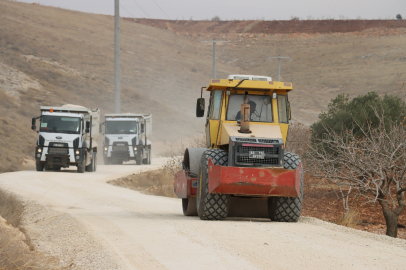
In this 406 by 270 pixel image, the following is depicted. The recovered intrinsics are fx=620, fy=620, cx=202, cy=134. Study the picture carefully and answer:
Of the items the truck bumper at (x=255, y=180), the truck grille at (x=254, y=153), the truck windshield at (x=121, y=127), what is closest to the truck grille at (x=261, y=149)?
the truck grille at (x=254, y=153)

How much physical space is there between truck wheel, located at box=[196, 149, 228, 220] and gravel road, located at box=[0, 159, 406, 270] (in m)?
0.27

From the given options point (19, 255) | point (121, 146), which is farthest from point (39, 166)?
point (19, 255)

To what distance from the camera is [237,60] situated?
351 feet

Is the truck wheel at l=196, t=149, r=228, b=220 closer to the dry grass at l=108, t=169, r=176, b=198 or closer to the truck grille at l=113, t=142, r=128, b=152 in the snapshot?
the dry grass at l=108, t=169, r=176, b=198

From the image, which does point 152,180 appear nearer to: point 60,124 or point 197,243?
point 60,124

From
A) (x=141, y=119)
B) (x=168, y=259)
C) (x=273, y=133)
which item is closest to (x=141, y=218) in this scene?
(x=273, y=133)

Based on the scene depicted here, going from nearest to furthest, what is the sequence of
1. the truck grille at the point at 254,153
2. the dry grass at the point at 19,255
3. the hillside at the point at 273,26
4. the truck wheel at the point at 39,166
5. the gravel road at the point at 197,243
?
the dry grass at the point at 19,255, the gravel road at the point at 197,243, the truck grille at the point at 254,153, the truck wheel at the point at 39,166, the hillside at the point at 273,26

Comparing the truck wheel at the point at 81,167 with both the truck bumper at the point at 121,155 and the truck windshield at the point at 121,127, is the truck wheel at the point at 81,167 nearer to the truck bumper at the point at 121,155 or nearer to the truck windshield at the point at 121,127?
the truck bumper at the point at 121,155

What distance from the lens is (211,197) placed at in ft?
39.8

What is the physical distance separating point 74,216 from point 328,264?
6.76m

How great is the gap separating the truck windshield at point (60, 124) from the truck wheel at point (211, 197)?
1885 centimetres

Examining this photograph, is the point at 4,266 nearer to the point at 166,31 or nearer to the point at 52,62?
the point at 52,62

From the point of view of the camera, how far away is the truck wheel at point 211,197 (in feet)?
39.2

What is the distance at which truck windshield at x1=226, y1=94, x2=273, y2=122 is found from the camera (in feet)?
42.3
